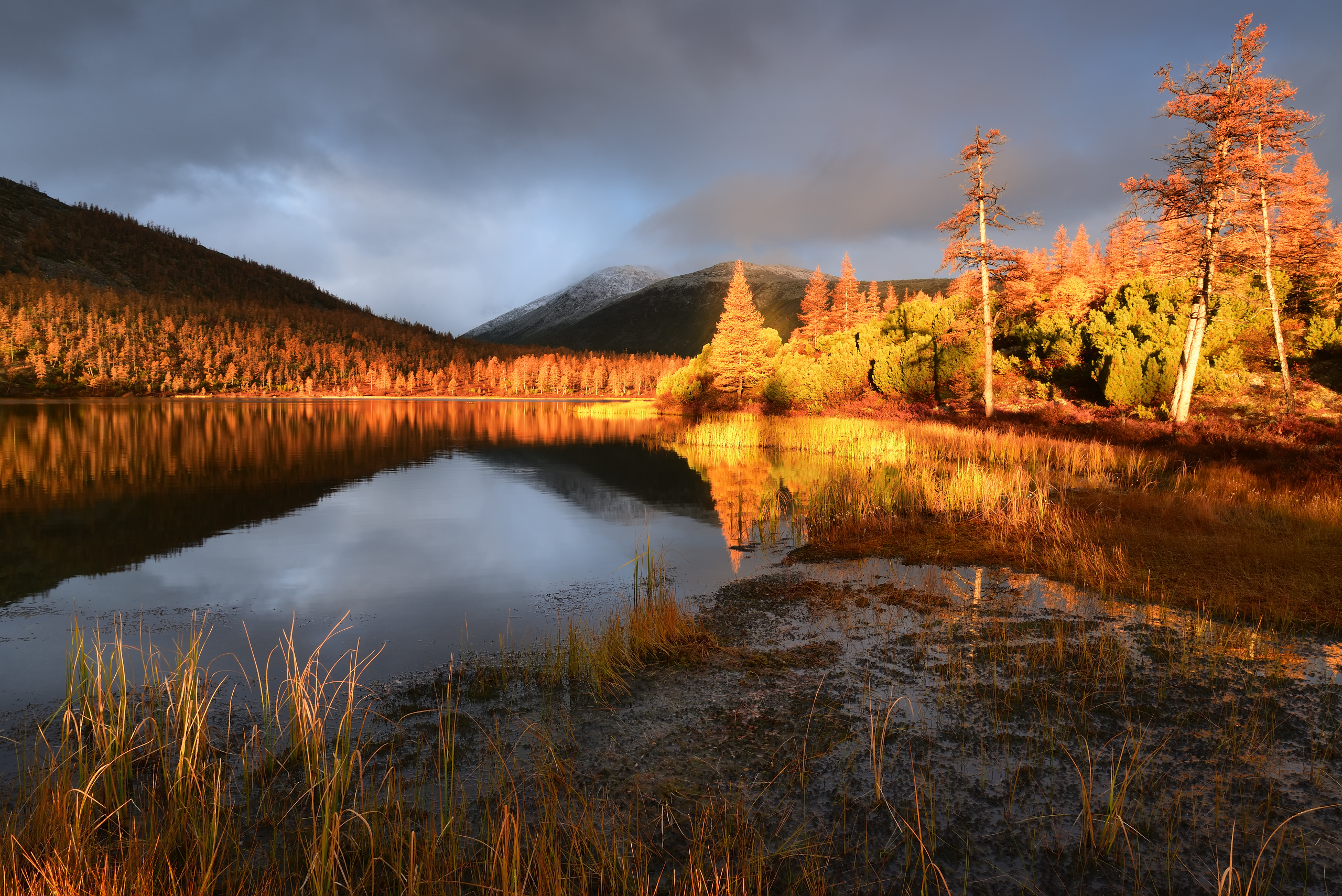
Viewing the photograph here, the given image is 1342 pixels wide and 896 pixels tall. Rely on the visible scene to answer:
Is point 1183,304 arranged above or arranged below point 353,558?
above

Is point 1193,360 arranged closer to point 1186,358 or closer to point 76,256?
point 1186,358

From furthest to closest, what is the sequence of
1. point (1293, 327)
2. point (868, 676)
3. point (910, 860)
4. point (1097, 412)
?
point (1293, 327) → point (1097, 412) → point (868, 676) → point (910, 860)

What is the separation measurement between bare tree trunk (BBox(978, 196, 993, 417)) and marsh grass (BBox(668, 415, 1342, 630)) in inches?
283

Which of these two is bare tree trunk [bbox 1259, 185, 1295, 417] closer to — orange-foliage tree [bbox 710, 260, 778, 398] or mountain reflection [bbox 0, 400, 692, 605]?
mountain reflection [bbox 0, 400, 692, 605]

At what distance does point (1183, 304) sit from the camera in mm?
28781

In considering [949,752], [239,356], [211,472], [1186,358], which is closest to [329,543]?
[949,752]

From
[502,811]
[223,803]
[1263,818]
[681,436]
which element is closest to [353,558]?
[223,803]

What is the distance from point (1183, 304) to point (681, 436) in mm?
24845

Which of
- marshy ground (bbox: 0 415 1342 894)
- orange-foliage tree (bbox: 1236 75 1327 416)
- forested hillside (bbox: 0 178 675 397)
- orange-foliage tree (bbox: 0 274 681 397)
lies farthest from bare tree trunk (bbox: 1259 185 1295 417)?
forested hillside (bbox: 0 178 675 397)

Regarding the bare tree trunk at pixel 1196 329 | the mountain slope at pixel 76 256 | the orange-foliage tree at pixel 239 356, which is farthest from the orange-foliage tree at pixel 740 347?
the mountain slope at pixel 76 256

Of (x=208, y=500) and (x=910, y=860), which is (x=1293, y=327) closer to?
(x=910, y=860)

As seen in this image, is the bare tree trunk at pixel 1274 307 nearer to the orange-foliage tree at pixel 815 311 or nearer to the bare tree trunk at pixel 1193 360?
the bare tree trunk at pixel 1193 360

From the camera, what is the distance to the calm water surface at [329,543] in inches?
311

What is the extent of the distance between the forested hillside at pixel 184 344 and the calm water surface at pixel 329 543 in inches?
4138
